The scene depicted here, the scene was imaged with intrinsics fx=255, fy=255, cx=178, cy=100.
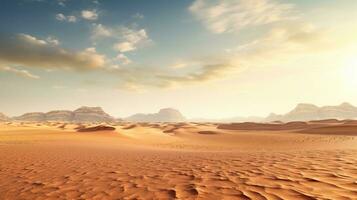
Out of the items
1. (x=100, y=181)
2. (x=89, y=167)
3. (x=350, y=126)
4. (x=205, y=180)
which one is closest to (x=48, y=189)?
(x=100, y=181)

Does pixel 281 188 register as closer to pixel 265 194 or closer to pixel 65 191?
pixel 265 194

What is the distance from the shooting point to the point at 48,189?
6.36 m

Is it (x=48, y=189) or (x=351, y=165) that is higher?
(x=351, y=165)

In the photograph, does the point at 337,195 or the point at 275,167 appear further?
the point at 275,167

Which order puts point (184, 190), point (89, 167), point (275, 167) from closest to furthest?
point (184, 190) → point (275, 167) → point (89, 167)

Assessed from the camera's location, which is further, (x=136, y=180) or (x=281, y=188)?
(x=136, y=180)

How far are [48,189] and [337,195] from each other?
639 centimetres

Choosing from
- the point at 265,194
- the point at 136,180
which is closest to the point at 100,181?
the point at 136,180

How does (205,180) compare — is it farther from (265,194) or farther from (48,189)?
(48,189)

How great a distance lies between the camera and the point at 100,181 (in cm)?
697

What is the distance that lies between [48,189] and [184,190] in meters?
3.46

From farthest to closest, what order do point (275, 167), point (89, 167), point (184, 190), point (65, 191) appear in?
1. point (89, 167)
2. point (275, 167)
3. point (65, 191)
4. point (184, 190)

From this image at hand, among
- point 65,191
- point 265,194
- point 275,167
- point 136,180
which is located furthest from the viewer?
point 275,167

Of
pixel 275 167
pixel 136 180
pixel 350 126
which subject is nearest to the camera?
pixel 136 180
